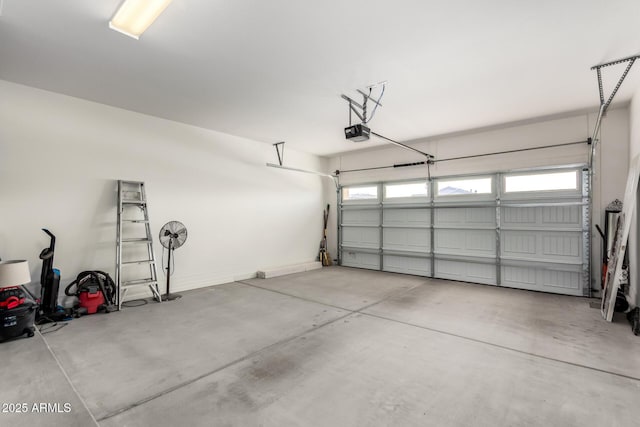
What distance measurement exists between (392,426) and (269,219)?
5.45 metres

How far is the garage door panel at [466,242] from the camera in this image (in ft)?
19.3

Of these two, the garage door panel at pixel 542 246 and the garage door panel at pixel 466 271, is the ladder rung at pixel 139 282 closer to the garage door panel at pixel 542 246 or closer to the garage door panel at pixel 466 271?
the garage door panel at pixel 466 271

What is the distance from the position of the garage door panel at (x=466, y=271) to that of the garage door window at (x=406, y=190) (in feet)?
5.27

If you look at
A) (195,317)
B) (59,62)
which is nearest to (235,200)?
(195,317)

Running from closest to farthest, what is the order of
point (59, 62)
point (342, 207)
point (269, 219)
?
1. point (59, 62)
2. point (269, 219)
3. point (342, 207)

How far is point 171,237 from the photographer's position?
4.76 m

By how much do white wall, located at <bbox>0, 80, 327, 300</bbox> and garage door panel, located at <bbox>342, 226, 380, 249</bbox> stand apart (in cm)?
150

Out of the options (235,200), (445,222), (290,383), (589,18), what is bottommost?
(290,383)

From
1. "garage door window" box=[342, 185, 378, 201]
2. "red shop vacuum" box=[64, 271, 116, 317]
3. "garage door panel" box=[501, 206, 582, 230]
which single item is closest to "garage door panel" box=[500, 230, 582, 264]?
"garage door panel" box=[501, 206, 582, 230]

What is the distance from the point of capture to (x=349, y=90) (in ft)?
12.9

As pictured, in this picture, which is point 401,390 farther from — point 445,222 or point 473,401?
point 445,222

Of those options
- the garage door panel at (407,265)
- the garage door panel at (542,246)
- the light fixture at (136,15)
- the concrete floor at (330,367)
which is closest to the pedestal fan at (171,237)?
the concrete floor at (330,367)

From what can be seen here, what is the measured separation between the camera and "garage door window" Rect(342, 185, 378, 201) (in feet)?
25.3

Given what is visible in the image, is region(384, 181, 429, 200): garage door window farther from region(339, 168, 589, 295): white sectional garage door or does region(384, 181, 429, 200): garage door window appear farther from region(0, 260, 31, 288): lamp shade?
region(0, 260, 31, 288): lamp shade
